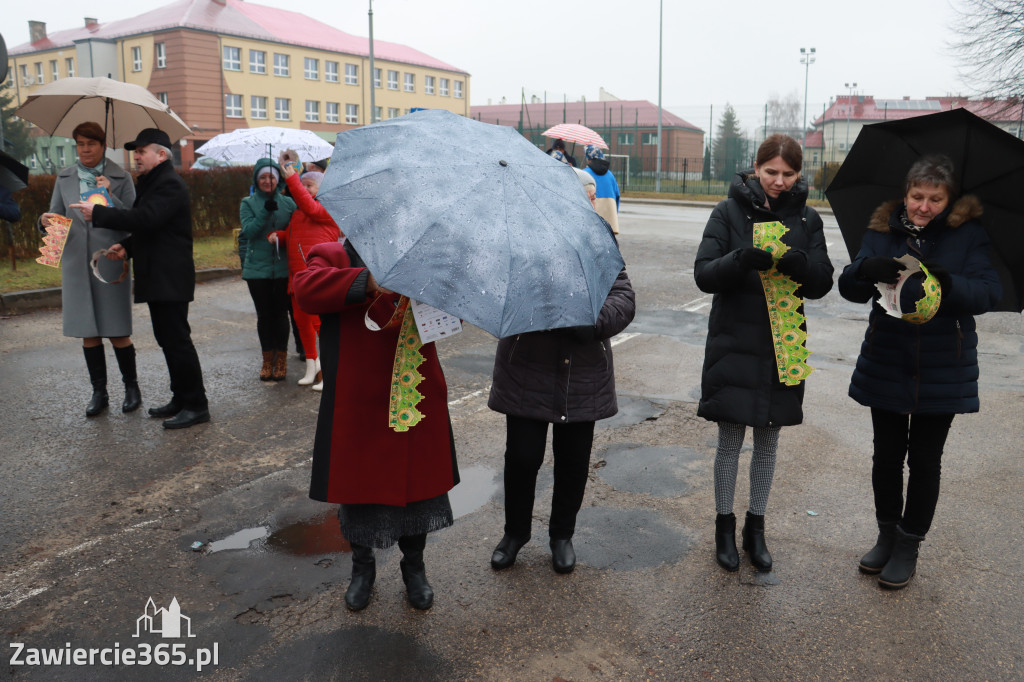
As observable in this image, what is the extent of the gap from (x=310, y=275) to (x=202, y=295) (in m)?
8.97

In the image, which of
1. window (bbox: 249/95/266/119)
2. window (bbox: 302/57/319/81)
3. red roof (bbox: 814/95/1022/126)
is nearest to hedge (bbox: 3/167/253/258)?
window (bbox: 249/95/266/119)

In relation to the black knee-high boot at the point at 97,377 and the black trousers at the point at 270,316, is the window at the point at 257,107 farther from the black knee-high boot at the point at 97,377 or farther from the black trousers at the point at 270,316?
the black knee-high boot at the point at 97,377

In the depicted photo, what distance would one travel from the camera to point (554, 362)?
3629 millimetres

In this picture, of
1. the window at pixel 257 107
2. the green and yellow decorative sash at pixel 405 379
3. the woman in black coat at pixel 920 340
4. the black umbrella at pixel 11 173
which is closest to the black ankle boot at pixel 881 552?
the woman in black coat at pixel 920 340

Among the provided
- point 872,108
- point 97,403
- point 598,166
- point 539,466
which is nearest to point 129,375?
point 97,403

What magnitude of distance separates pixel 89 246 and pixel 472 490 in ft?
11.4

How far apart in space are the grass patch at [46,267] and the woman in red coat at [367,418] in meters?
8.48

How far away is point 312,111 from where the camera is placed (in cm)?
5866

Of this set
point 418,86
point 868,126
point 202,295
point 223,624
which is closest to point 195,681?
point 223,624

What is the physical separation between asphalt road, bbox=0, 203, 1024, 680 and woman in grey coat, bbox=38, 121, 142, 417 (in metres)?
0.70

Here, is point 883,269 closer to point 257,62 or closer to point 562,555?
point 562,555

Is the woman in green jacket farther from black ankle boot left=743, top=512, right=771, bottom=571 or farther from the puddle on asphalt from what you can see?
black ankle boot left=743, top=512, right=771, bottom=571

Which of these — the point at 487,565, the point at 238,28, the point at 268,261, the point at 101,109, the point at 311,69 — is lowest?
the point at 487,565

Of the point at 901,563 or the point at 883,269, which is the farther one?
the point at 901,563
